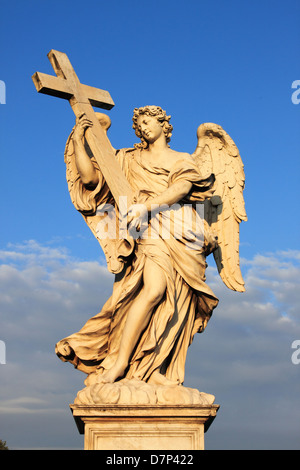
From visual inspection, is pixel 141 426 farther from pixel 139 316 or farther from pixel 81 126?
pixel 81 126

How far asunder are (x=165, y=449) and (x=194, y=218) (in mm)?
2629

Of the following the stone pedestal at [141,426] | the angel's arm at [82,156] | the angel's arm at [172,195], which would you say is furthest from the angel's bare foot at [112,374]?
the angel's arm at [82,156]

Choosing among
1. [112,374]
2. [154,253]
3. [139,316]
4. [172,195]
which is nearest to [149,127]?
[172,195]

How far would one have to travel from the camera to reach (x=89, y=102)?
8562 mm

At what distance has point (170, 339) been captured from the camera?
7.84 m

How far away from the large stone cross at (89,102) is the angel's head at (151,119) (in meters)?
0.41

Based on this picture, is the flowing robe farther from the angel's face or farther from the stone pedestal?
the stone pedestal

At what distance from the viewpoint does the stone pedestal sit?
6.99 m

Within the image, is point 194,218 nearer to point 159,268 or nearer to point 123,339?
point 159,268

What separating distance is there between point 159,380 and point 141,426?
64cm

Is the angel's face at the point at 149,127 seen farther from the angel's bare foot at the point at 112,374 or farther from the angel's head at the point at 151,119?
the angel's bare foot at the point at 112,374

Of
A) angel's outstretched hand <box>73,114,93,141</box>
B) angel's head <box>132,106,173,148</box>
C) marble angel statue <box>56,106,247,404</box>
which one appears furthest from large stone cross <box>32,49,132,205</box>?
angel's head <box>132,106,173,148</box>
